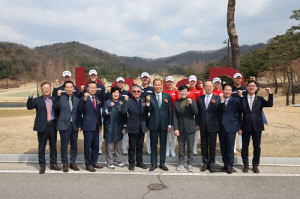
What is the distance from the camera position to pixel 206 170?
520 cm

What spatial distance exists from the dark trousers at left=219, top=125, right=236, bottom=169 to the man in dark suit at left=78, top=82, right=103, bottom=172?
278 cm

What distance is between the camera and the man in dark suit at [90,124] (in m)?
5.20

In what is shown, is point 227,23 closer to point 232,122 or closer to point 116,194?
point 232,122

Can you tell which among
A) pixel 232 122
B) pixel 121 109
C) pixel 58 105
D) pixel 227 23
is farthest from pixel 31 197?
pixel 227 23

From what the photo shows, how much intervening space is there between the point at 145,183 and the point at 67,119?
2166 mm

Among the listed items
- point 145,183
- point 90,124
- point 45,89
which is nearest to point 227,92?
point 145,183

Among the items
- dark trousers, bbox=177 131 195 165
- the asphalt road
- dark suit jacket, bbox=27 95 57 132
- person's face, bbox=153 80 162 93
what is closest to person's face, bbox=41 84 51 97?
dark suit jacket, bbox=27 95 57 132

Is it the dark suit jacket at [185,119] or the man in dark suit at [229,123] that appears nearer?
the man in dark suit at [229,123]

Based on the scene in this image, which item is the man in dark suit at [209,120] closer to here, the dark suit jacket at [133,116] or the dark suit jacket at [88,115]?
the dark suit jacket at [133,116]

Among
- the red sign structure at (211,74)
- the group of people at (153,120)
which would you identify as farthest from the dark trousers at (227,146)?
the red sign structure at (211,74)

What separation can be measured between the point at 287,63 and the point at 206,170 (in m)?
28.5

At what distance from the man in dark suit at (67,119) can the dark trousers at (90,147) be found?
259 mm

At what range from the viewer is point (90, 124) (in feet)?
17.1

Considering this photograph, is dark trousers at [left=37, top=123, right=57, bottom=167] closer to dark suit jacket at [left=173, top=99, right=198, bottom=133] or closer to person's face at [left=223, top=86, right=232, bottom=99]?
dark suit jacket at [left=173, top=99, right=198, bottom=133]
